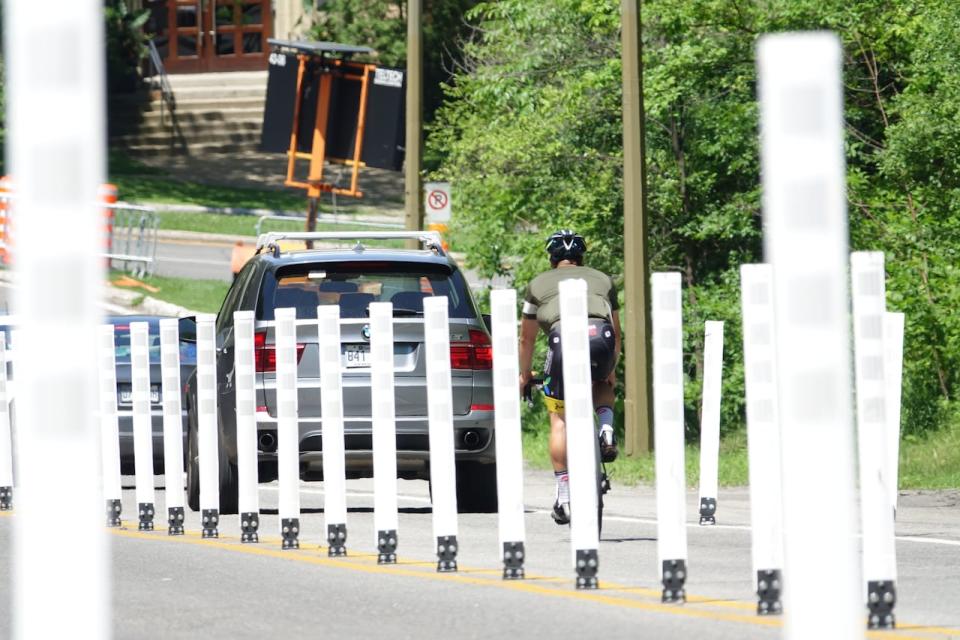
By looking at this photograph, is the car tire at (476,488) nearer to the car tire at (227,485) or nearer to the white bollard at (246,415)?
the car tire at (227,485)

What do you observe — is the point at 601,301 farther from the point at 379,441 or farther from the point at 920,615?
the point at 920,615

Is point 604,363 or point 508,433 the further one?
point 604,363

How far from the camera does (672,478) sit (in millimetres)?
8344

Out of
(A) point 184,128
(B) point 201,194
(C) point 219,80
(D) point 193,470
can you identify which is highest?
(C) point 219,80

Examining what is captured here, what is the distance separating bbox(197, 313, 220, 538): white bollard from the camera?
11500 millimetres

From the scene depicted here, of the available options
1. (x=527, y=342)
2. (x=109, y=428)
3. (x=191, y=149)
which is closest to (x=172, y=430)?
(x=109, y=428)

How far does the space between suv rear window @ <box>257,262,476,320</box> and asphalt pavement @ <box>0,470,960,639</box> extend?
4.35ft

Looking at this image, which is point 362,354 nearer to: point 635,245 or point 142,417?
point 142,417

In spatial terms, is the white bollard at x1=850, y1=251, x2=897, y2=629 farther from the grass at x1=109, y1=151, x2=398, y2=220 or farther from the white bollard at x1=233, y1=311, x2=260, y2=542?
the grass at x1=109, y1=151, x2=398, y2=220

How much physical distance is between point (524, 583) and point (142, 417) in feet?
12.8

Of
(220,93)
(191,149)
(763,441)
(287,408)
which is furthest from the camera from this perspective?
(220,93)

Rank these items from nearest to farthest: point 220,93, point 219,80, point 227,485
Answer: point 227,485
point 220,93
point 219,80

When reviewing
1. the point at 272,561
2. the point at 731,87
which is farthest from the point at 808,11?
the point at 272,561

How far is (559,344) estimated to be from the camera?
37.5 feet
